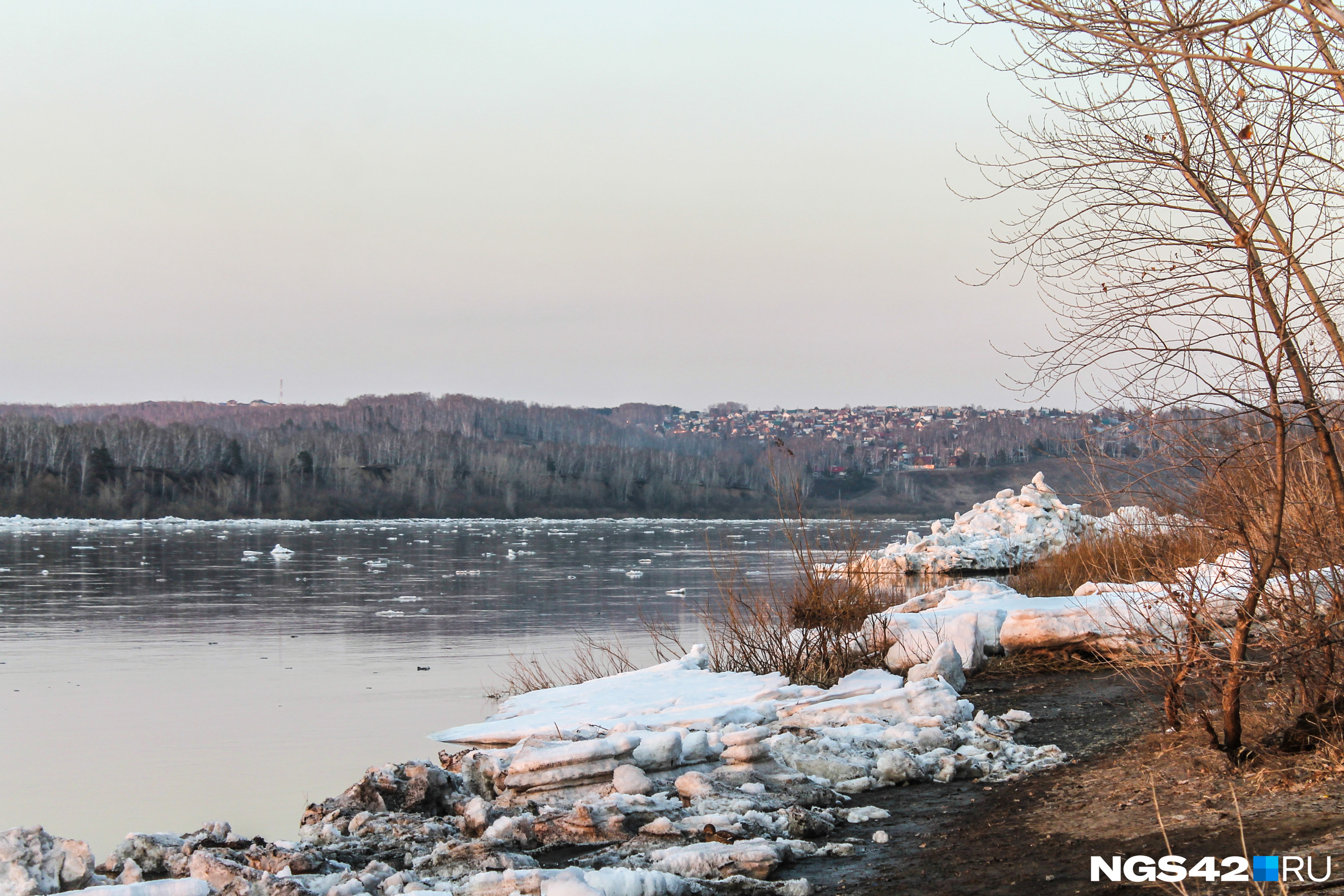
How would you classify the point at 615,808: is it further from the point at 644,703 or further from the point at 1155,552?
the point at 1155,552

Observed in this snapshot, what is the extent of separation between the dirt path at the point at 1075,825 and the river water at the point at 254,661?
9.42 feet

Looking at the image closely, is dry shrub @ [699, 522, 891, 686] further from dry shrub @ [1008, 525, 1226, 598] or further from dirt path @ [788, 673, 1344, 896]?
dirt path @ [788, 673, 1344, 896]

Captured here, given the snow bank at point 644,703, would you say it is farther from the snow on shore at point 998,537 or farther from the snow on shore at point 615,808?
the snow on shore at point 998,537

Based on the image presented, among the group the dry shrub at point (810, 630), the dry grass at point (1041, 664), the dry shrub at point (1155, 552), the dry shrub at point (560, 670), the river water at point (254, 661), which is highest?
the dry shrub at point (1155, 552)

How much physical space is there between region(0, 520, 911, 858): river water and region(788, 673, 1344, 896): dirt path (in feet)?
9.42

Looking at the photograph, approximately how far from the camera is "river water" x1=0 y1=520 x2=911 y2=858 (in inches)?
384

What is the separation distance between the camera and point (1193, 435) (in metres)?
6.46

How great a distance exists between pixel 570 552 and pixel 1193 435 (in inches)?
1722

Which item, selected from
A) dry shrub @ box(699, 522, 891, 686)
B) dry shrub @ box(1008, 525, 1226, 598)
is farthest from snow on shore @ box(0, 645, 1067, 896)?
dry shrub @ box(699, 522, 891, 686)

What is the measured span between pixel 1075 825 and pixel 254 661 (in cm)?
1427

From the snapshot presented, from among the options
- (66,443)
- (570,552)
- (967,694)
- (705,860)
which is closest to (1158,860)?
(705,860)

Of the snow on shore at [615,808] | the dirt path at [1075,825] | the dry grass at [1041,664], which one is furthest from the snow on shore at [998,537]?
the dirt path at [1075,825]

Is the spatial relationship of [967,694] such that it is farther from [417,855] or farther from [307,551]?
[307,551]

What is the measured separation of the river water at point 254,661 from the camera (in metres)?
9.76
